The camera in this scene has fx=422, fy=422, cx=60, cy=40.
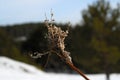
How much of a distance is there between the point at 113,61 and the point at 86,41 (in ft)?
6.68

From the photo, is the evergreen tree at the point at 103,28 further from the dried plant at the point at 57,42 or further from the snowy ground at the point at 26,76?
the dried plant at the point at 57,42

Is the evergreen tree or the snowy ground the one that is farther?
the evergreen tree

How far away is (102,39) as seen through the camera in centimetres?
1969

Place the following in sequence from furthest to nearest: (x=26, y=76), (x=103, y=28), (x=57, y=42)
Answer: (x=103, y=28), (x=26, y=76), (x=57, y=42)

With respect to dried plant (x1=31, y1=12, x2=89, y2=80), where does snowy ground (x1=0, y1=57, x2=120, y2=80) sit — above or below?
above

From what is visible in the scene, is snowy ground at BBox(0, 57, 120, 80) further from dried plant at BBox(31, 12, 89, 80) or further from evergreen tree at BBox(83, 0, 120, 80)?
evergreen tree at BBox(83, 0, 120, 80)

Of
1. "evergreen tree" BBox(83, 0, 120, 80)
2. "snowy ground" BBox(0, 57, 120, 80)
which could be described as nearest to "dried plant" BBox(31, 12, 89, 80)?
"snowy ground" BBox(0, 57, 120, 80)

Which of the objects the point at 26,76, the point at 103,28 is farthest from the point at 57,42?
the point at 103,28

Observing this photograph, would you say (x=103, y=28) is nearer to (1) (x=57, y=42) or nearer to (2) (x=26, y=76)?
(2) (x=26, y=76)

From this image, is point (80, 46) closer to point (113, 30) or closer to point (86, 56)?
point (86, 56)

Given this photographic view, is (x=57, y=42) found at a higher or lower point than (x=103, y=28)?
lower

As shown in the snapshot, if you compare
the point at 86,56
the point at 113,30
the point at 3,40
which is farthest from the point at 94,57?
the point at 3,40

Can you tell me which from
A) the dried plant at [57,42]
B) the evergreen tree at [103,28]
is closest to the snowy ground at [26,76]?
the dried plant at [57,42]

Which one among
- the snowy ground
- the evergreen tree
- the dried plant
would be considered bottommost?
the dried plant
